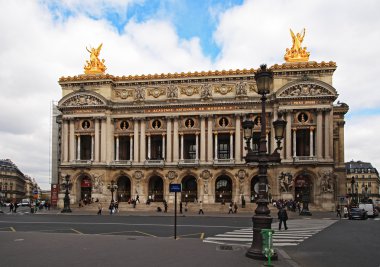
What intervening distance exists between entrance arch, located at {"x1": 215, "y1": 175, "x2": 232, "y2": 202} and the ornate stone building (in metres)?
0.16

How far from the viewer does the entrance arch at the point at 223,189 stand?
7444 cm


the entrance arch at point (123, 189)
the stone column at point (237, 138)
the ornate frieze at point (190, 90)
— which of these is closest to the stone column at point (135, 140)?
the entrance arch at point (123, 189)

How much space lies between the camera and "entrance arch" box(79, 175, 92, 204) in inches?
3024

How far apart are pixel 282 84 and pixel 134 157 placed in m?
26.8

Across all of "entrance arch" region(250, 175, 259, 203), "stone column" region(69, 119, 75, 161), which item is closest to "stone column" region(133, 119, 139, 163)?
"stone column" region(69, 119, 75, 161)

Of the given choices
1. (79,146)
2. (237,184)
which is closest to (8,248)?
(237,184)

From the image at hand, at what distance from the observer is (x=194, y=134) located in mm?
75312

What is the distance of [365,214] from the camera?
50.9m

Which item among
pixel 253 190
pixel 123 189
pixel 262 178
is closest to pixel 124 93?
pixel 123 189

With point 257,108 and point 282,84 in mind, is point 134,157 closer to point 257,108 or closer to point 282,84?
point 257,108

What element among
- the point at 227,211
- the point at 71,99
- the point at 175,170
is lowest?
the point at 227,211

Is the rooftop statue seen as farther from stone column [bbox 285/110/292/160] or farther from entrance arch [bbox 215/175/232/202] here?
entrance arch [bbox 215/175/232/202]

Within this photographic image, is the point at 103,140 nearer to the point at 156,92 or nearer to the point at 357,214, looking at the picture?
the point at 156,92

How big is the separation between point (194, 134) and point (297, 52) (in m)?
21.0
